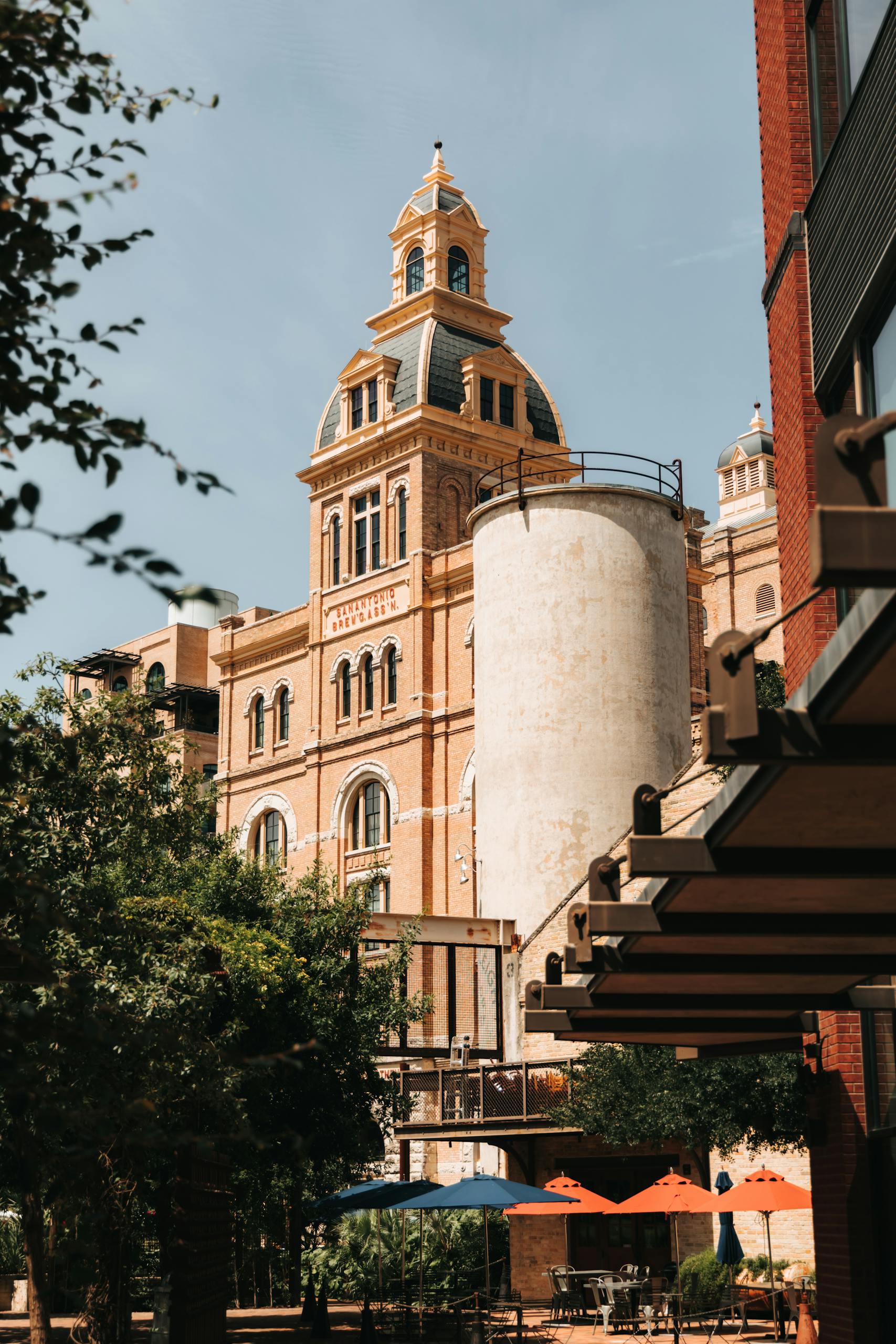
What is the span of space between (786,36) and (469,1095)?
22.3m

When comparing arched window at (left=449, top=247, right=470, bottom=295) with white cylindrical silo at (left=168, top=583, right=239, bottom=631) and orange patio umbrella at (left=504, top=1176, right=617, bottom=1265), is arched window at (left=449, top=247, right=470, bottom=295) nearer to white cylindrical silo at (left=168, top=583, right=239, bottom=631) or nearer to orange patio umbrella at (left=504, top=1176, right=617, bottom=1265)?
white cylindrical silo at (left=168, top=583, right=239, bottom=631)

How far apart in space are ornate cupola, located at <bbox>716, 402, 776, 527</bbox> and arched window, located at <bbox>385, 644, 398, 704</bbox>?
5154 centimetres

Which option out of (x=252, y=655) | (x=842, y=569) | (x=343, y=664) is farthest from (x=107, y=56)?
(x=252, y=655)

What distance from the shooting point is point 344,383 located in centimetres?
6084

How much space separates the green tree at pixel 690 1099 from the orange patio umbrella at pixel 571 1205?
3.54 ft

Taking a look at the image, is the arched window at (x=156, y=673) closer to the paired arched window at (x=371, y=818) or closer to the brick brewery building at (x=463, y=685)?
the brick brewery building at (x=463, y=685)

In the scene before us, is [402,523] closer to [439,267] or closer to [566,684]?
[439,267]

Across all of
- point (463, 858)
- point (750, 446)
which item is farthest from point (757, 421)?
point (463, 858)

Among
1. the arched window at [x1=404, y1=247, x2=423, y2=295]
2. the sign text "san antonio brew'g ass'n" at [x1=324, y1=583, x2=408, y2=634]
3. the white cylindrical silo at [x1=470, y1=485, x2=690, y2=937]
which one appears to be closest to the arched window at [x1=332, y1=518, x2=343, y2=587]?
the sign text "san antonio brew'g ass'n" at [x1=324, y1=583, x2=408, y2=634]

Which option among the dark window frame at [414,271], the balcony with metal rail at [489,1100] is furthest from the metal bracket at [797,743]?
the dark window frame at [414,271]

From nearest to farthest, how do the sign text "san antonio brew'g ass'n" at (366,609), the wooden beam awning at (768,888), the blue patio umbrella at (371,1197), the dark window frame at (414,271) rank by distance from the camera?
the wooden beam awning at (768,888) → the blue patio umbrella at (371,1197) → the sign text "san antonio brew'g ass'n" at (366,609) → the dark window frame at (414,271)

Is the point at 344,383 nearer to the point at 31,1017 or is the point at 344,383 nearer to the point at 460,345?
the point at 460,345

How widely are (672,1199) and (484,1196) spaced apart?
2870 millimetres

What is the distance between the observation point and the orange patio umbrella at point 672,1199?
23203mm
